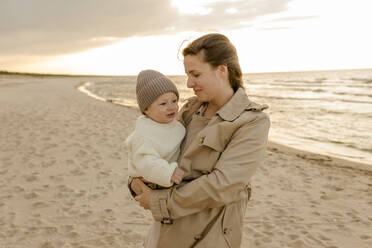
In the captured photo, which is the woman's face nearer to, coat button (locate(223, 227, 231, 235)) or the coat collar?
the coat collar

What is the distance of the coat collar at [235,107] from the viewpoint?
186cm

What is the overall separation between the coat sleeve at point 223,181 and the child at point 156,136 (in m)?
0.09

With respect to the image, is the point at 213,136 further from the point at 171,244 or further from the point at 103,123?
the point at 103,123

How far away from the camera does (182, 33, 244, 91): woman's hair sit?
1914 mm

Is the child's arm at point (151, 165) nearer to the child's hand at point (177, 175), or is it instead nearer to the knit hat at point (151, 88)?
the child's hand at point (177, 175)

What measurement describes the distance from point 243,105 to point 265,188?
4924mm

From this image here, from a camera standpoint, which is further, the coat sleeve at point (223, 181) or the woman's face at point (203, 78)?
the woman's face at point (203, 78)

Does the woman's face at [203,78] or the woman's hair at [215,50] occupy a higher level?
the woman's hair at [215,50]

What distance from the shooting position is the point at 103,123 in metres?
11.8

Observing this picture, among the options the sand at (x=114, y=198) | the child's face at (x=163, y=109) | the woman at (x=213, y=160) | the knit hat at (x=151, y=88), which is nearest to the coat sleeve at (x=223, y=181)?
the woman at (x=213, y=160)

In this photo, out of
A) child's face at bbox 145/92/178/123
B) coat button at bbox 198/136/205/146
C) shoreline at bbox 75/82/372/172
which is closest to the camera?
coat button at bbox 198/136/205/146

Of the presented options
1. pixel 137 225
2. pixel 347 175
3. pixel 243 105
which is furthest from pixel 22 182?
pixel 347 175

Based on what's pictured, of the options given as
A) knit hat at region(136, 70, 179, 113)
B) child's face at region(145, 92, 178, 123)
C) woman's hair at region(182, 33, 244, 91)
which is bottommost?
child's face at region(145, 92, 178, 123)

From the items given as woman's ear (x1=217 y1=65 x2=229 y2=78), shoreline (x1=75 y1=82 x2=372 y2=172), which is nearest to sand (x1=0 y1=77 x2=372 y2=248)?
shoreline (x1=75 y1=82 x2=372 y2=172)
